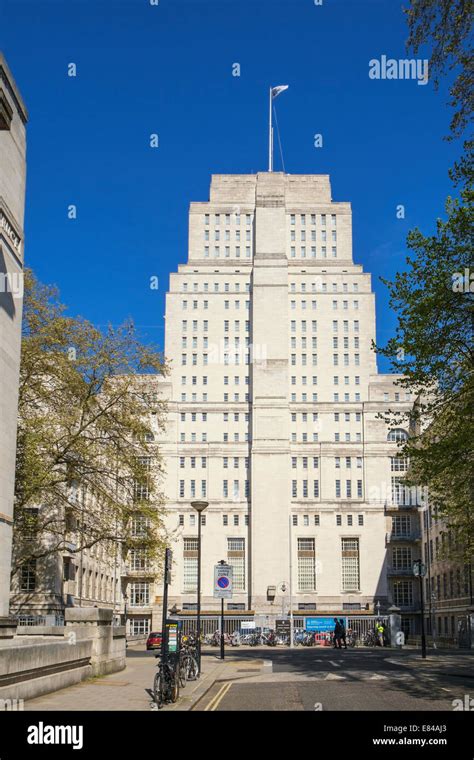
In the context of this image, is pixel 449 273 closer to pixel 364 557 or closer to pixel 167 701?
pixel 167 701

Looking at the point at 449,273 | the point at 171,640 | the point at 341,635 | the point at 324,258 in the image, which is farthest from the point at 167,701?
the point at 324,258

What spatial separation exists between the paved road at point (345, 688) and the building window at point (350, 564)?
71.3 metres

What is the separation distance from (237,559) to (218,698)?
84133mm

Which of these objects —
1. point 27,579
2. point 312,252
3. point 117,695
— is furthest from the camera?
point 312,252

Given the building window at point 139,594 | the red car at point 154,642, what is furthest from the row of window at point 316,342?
the red car at point 154,642

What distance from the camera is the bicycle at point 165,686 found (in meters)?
18.7

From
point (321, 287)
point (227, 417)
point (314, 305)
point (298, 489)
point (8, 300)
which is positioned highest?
point (321, 287)

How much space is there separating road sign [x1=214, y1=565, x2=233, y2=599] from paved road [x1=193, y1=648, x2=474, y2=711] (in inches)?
108

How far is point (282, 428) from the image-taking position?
347ft

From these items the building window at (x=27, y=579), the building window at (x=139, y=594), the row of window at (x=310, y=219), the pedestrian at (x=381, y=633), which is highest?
the row of window at (x=310, y=219)

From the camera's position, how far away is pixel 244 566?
338ft

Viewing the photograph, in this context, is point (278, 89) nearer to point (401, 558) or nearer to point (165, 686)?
point (401, 558)

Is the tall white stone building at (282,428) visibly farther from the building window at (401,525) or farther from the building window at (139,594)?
the building window at (139,594)

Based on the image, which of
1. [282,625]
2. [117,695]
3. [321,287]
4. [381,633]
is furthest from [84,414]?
[321,287]
